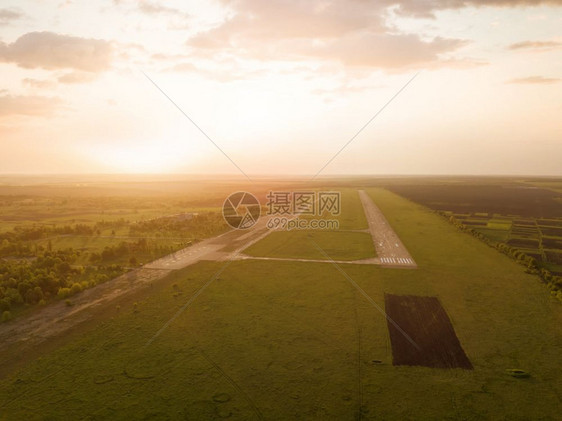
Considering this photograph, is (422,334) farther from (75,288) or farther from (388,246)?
(75,288)

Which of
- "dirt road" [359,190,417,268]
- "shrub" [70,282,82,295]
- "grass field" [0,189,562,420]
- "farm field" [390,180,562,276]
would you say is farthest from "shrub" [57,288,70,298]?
"farm field" [390,180,562,276]

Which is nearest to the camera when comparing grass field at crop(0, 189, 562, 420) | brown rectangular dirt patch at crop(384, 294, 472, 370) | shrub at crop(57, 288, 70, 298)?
grass field at crop(0, 189, 562, 420)

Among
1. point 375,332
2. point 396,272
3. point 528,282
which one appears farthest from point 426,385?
point 528,282

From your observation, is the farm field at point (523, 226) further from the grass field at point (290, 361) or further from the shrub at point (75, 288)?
the shrub at point (75, 288)

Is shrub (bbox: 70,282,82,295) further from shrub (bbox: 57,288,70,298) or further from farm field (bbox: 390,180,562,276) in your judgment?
farm field (bbox: 390,180,562,276)

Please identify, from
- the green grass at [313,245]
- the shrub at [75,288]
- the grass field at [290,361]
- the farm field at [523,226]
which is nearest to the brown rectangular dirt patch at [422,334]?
the grass field at [290,361]

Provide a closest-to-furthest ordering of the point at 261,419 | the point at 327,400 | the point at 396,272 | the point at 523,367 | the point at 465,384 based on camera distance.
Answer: the point at 261,419, the point at 327,400, the point at 465,384, the point at 523,367, the point at 396,272

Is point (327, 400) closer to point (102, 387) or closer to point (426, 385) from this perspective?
point (426, 385)
